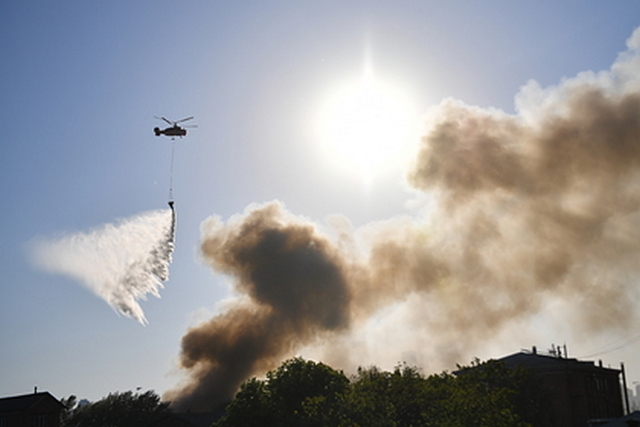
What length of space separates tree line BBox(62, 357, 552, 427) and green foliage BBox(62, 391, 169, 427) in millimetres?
148

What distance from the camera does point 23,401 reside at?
82500mm

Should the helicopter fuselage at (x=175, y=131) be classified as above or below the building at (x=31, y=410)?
above

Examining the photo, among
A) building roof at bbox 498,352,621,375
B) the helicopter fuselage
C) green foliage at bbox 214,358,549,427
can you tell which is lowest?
green foliage at bbox 214,358,549,427

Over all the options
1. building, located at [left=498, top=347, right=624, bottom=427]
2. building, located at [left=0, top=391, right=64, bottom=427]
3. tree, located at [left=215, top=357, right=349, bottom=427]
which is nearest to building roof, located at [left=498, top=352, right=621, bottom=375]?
building, located at [left=498, top=347, right=624, bottom=427]

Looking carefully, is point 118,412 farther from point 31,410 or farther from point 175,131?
point 175,131

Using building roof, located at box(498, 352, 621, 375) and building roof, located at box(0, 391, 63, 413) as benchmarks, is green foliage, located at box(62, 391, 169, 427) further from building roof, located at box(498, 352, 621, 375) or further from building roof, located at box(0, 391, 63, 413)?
building roof, located at box(498, 352, 621, 375)

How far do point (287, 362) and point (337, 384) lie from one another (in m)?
6.67

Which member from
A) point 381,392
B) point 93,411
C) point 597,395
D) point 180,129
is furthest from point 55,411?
point 597,395

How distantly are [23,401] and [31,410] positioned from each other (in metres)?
2.43

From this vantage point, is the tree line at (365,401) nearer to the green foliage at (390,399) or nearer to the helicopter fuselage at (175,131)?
the green foliage at (390,399)

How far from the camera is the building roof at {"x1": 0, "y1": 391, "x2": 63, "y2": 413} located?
80.0 m

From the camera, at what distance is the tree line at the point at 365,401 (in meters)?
38.0

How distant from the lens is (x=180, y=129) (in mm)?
76875

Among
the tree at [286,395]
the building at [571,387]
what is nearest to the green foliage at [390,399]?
the tree at [286,395]
